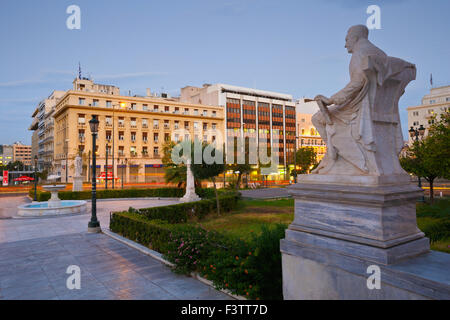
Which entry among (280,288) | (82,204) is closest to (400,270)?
A: (280,288)

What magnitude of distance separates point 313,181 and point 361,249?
1.24 meters

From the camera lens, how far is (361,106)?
436 cm

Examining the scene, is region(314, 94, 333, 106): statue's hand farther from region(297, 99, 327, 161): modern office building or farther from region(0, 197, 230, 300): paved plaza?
region(297, 99, 327, 161): modern office building

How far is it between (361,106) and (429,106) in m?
92.2

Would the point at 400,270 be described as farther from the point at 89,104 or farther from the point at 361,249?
the point at 89,104

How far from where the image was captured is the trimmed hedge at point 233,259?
5.34 meters

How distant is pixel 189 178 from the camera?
81.6 ft

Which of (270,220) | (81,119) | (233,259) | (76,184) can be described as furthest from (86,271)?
(81,119)

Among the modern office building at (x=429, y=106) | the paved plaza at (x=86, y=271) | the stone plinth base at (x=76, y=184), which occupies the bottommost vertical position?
the paved plaza at (x=86, y=271)

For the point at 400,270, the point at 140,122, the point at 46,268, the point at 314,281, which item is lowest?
the point at 46,268

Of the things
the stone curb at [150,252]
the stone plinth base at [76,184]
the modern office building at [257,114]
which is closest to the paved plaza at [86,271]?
the stone curb at [150,252]

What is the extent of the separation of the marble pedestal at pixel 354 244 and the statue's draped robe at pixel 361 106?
486mm

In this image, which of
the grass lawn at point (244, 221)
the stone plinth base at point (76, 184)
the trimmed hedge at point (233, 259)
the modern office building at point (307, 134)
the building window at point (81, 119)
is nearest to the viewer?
the trimmed hedge at point (233, 259)

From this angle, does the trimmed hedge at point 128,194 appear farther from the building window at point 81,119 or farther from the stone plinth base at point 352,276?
the building window at point 81,119
